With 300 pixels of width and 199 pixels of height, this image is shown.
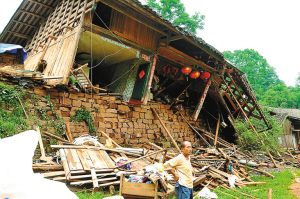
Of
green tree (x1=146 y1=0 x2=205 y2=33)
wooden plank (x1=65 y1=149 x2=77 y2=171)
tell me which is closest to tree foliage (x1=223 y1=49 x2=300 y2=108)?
green tree (x1=146 y1=0 x2=205 y2=33)

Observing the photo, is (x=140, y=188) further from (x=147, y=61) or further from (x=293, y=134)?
(x=293, y=134)

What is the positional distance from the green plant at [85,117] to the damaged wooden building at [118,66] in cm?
16

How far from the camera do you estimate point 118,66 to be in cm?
961

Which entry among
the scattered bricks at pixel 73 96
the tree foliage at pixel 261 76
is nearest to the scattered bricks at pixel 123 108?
the scattered bricks at pixel 73 96

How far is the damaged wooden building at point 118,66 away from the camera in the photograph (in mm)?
6727

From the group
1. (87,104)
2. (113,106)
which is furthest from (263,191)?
(87,104)

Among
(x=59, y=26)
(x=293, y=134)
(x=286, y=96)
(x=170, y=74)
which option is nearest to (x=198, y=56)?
(x=170, y=74)

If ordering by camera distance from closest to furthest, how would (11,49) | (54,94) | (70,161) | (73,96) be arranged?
(70,161), (54,94), (73,96), (11,49)

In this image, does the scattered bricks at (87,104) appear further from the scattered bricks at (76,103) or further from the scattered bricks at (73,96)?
the scattered bricks at (73,96)

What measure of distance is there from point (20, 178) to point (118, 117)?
698cm

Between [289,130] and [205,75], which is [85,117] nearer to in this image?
[205,75]

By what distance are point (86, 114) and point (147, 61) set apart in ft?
11.7

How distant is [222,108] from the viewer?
13.3 m

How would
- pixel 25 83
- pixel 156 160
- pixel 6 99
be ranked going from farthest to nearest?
pixel 156 160, pixel 25 83, pixel 6 99
